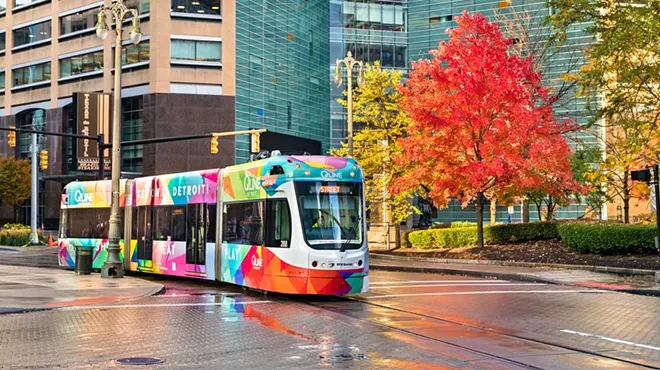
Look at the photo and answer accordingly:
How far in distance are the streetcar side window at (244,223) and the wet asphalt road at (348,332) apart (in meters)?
1.44

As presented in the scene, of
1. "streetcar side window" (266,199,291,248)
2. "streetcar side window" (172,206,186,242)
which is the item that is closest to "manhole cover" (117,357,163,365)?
"streetcar side window" (266,199,291,248)

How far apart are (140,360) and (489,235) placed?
28.4 metres

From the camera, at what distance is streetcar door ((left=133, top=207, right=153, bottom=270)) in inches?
1008

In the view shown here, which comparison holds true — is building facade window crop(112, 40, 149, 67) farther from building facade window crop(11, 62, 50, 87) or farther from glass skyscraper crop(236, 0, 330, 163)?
building facade window crop(11, 62, 50, 87)

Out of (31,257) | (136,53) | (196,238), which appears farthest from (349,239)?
(136,53)

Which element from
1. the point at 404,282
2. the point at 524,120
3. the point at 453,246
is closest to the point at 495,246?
the point at 453,246

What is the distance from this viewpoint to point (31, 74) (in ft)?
268

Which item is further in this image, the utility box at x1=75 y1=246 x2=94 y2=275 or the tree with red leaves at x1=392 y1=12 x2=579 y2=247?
the tree with red leaves at x1=392 y1=12 x2=579 y2=247

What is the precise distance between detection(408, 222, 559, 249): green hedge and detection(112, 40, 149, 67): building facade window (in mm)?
38575

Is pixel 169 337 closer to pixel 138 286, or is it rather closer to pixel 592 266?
pixel 138 286

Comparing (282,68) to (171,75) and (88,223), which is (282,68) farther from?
(88,223)

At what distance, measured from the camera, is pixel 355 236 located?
1805cm

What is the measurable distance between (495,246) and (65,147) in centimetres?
5423

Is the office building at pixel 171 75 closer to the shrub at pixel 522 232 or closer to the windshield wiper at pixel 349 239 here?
the shrub at pixel 522 232
